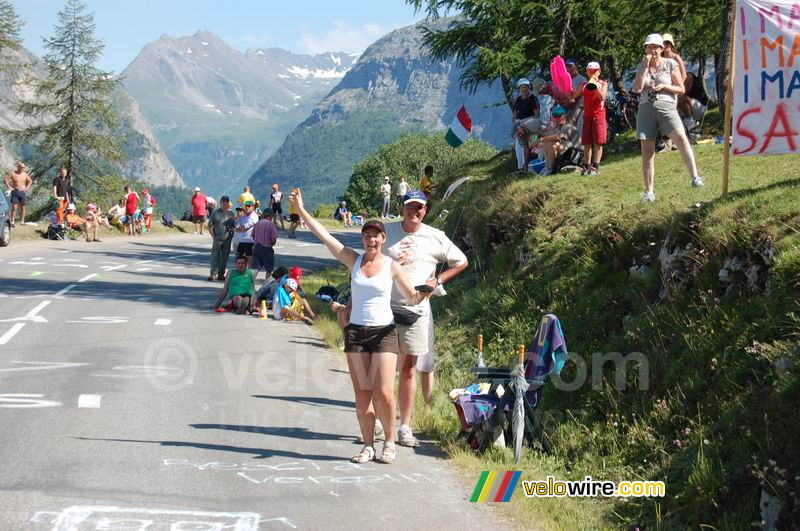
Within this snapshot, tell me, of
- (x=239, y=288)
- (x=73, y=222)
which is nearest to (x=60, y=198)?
Answer: (x=73, y=222)

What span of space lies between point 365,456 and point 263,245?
12.2 metres

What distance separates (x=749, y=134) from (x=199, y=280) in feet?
54.6

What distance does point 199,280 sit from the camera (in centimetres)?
2428

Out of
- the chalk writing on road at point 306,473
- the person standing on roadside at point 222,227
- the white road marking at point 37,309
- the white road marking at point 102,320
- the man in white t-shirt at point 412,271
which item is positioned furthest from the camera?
the person standing on roadside at point 222,227

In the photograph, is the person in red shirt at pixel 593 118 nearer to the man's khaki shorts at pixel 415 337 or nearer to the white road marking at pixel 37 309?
the man's khaki shorts at pixel 415 337

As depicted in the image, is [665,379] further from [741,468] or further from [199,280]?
[199,280]

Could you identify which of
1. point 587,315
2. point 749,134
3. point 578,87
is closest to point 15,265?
point 578,87

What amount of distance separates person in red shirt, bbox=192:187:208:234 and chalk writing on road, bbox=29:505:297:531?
31.9 m

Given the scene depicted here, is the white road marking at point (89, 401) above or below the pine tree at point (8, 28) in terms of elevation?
below

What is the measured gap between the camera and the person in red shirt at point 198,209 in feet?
128

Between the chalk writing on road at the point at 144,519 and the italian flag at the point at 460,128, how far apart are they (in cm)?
1207

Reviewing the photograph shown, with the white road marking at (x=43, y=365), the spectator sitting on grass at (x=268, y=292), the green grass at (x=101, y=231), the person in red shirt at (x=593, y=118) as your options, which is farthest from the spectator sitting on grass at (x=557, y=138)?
the green grass at (x=101, y=231)

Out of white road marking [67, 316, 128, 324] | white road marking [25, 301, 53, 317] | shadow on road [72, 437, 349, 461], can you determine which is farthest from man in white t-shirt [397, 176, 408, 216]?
white road marking [25, 301, 53, 317]

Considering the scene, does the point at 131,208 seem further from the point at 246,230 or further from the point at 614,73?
the point at 246,230
